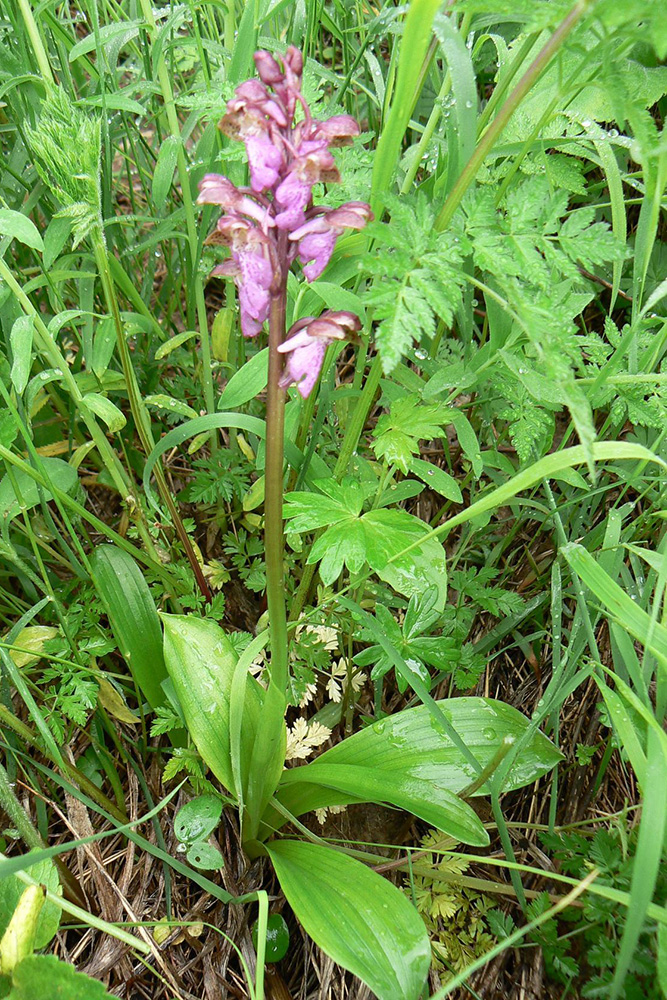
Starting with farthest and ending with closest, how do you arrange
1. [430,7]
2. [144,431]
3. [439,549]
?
[144,431] → [439,549] → [430,7]

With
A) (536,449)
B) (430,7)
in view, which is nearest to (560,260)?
(430,7)

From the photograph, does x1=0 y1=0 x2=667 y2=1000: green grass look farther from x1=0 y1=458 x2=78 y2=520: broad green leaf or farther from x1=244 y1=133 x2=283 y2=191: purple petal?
x1=244 y1=133 x2=283 y2=191: purple petal

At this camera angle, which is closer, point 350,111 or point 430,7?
point 430,7

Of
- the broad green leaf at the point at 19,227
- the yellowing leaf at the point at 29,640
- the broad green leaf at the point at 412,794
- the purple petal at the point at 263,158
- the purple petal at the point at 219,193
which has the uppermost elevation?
the purple petal at the point at 263,158

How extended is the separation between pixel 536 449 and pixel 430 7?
1.04 meters

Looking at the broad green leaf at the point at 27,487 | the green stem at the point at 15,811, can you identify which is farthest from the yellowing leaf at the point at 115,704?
the broad green leaf at the point at 27,487

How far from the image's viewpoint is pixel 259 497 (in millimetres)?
2035

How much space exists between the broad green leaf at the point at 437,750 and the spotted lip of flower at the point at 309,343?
931 millimetres

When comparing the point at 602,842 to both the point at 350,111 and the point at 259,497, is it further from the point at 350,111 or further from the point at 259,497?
the point at 350,111

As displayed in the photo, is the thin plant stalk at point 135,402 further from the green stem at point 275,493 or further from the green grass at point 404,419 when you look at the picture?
the green stem at point 275,493

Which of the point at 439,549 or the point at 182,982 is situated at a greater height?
the point at 439,549

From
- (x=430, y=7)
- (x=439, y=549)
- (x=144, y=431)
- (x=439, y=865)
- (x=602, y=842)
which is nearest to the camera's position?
(x=430, y=7)

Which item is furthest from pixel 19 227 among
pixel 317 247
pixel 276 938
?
pixel 276 938

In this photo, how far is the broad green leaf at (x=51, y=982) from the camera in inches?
44.9
